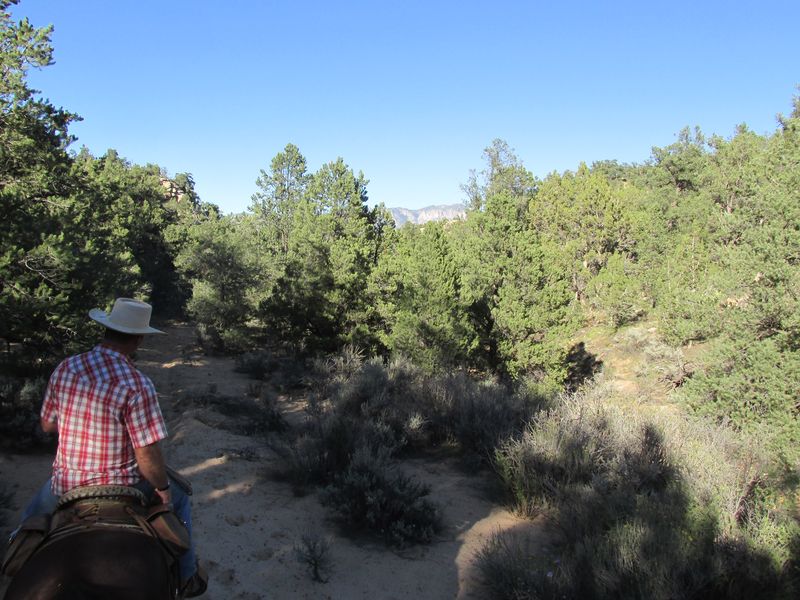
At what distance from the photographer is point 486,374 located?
14.2m

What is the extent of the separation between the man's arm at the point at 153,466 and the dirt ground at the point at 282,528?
2000 mm

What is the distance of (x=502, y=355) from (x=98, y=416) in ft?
41.7

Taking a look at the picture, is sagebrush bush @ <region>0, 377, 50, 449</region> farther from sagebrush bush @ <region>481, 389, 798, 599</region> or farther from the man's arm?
sagebrush bush @ <region>481, 389, 798, 599</region>

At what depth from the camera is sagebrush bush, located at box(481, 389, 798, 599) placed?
373cm

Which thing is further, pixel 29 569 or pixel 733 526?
pixel 733 526

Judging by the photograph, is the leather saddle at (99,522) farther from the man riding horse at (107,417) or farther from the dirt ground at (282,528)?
the dirt ground at (282,528)

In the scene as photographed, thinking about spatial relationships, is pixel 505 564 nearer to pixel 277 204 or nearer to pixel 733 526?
pixel 733 526

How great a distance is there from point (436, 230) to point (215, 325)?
36.1ft

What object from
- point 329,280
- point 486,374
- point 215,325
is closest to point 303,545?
point 486,374

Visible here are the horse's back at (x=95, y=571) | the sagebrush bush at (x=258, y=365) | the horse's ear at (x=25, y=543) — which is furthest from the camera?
the sagebrush bush at (x=258, y=365)

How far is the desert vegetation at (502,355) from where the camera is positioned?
14.3 ft

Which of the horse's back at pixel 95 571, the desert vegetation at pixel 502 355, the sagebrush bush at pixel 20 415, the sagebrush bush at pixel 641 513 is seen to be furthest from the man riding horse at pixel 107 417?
the sagebrush bush at pixel 20 415

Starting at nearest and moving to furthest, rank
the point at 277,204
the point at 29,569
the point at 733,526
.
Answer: the point at 29,569, the point at 733,526, the point at 277,204

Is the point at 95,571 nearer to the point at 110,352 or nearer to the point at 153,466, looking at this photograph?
the point at 153,466
